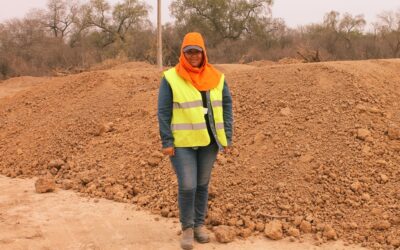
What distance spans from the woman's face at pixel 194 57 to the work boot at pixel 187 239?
1.16 metres

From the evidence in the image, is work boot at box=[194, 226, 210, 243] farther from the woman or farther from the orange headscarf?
the orange headscarf

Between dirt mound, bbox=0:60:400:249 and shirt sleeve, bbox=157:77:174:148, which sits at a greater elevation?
shirt sleeve, bbox=157:77:174:148

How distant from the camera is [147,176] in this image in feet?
15.5

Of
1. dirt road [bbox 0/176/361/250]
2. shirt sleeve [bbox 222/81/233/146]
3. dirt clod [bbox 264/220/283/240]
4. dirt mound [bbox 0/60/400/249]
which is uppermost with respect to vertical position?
shirt sleeve [bbox 222/81/233/146]

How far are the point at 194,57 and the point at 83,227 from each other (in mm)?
1711

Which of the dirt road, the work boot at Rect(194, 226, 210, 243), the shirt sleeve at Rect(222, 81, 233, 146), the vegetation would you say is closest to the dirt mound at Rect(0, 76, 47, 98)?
the vegetation

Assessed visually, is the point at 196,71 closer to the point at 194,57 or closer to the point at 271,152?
the point at 194,57

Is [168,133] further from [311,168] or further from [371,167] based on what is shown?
[371,167]

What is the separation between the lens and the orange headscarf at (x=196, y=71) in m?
3.09

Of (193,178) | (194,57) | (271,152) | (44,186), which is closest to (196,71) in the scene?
(194,57)

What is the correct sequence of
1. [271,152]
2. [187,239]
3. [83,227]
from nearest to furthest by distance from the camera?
[187,239]
[83,227]
[271,152]

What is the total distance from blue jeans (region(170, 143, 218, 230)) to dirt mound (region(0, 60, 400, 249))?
461 millimetres

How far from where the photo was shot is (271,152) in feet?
14.7

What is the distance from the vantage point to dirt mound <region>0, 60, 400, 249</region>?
3.80 metres
